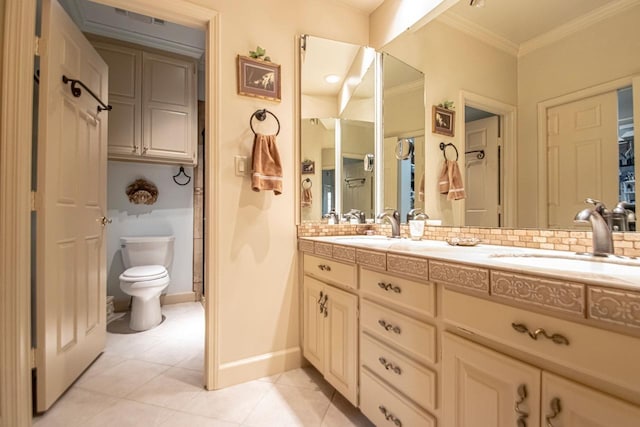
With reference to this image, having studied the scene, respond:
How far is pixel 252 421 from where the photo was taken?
4.55 ft

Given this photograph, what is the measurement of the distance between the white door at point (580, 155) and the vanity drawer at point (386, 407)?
93 cm

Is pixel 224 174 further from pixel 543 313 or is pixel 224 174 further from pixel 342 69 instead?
pixel 543 313

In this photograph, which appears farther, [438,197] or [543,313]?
[438,197]

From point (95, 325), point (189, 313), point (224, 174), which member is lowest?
point (189, 313)

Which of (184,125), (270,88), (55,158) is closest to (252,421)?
(55,158)

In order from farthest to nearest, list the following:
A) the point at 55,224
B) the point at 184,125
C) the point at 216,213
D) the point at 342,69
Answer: the point at 184,125 → the point at 342,69 → the point at 216,213 → the point at 55,224

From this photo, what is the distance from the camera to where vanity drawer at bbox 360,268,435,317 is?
0.99m

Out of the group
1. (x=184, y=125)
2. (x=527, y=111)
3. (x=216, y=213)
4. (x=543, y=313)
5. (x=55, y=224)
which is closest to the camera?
(x=543, y=313)

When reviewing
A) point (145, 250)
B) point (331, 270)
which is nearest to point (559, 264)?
point (331, 270)

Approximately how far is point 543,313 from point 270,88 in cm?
174

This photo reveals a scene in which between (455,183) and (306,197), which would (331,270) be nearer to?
(306,197)

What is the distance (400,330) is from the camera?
1.10 metres

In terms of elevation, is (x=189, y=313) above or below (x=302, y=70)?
below

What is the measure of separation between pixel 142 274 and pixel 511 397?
2704 mm
